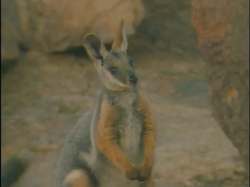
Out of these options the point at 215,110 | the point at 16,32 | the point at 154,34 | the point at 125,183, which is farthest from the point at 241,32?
the point at 16,32

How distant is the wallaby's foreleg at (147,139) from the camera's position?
3246mm

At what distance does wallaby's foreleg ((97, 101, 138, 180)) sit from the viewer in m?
3.19

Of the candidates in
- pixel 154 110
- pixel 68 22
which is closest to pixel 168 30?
pixel 68 22

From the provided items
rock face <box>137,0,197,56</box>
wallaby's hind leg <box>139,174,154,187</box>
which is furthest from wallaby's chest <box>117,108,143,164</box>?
rock face <box>137,0,197,56</box>

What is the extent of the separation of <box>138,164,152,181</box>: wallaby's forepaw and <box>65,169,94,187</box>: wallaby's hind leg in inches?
8.3

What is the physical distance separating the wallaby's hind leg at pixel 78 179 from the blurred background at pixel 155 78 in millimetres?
429

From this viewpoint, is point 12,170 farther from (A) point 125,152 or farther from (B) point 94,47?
(B) point 94,47

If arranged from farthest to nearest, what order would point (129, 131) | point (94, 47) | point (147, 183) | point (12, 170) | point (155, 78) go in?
1. point (155, 78)
2. point (12, 170)
3. point (147, 183)
4. point (129, 131)
5. point (94, 47)

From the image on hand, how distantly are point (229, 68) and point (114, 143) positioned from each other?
4.76ft

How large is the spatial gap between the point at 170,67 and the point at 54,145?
1.06 metres

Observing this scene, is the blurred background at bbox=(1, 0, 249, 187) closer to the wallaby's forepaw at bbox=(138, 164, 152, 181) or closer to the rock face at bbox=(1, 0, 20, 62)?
the rock face at bbox=(1, 0, 20, 62)

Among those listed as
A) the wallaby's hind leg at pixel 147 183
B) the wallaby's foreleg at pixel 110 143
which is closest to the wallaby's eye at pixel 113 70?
the wallaby's foreleg at pixel 110 143

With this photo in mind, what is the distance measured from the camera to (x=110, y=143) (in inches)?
127

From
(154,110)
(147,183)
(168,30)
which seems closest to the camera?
(147,183)
